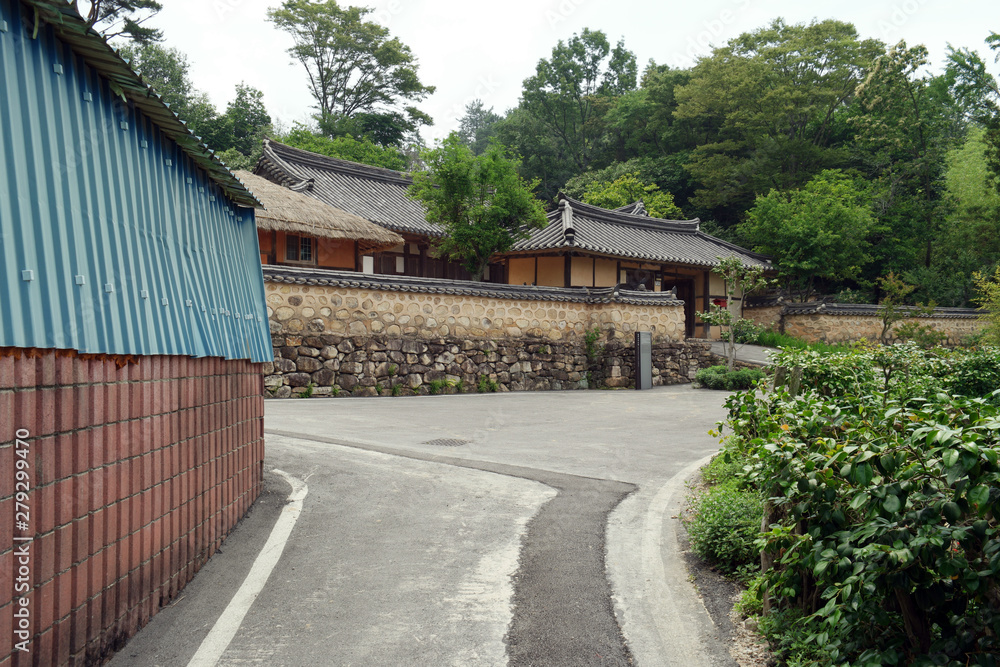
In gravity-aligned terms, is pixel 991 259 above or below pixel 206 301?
above

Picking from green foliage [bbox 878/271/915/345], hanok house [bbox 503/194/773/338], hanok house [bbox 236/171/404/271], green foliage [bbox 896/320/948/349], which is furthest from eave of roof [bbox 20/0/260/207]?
green foliage [bbox 878/271/915/345]

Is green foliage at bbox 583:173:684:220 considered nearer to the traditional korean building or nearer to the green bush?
the traditional korean building

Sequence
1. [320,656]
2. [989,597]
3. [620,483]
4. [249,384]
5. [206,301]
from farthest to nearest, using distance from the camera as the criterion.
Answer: [620,483], [249,384], [206,301], [320,656], [989,597]

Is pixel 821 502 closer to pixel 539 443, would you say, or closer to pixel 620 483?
pixel 620 483

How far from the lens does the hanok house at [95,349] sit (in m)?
2.64

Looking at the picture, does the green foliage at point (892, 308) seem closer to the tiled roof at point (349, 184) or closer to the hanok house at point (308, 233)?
the tiled roof at point (349, 184)

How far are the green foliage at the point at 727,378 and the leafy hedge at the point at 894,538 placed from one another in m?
15.4

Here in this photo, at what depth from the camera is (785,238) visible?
97.1ft

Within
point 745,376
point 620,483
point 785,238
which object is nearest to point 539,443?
point 620,483

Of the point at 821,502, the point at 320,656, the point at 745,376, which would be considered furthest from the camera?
the point at 745,376

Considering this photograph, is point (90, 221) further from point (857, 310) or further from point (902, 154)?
point (902, 154)

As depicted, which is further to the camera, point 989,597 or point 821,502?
point 821,502

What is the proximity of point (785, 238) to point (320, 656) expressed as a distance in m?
29.9

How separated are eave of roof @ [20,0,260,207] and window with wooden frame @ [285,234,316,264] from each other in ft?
49.6
